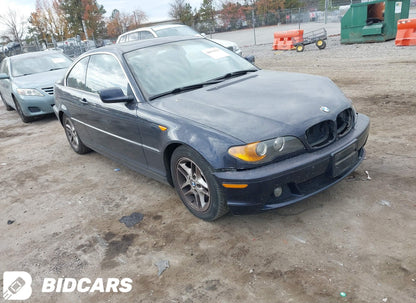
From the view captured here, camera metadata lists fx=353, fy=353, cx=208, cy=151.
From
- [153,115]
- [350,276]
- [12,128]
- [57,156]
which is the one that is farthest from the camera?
[12,128]

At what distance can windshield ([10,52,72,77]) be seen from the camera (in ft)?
29.3

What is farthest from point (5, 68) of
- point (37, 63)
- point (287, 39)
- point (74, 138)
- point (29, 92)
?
point (287, 39)

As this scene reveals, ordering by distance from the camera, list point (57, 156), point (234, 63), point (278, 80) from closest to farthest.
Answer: point (278, 80), point (234, 63), point (57, 156)

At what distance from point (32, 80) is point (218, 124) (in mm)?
7096

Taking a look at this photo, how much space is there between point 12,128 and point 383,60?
10.3m

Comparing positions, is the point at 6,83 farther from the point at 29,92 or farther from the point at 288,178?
the point at 288,178

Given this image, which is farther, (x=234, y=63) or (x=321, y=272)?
(x=234, y=63)

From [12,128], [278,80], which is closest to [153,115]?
[278,80]

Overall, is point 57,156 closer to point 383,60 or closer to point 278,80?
point 278,80

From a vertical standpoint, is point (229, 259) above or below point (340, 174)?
below

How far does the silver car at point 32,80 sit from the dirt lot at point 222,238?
11.6ft

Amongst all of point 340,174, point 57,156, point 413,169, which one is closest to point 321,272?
point 340,174

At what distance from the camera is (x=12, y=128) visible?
8.38 metres

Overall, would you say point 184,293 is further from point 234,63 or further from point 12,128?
point 12,128
